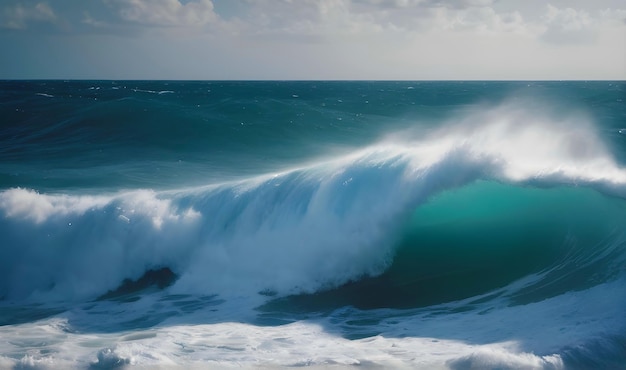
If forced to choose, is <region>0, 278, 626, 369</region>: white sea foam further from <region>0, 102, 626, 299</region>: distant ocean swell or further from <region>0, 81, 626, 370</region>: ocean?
<region>0, 102, 626, 299</region>: distant ocean swell

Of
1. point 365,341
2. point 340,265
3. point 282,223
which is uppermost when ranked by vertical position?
point 282,223

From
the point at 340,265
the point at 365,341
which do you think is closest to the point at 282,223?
the point at 340,265

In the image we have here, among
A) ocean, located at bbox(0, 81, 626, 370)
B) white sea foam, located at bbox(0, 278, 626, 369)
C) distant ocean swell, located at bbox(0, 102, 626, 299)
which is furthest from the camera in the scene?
distant ocean swell, located at bbox(0, 102, 626, 299)

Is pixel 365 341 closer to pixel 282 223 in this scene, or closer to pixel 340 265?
pixel 340 265

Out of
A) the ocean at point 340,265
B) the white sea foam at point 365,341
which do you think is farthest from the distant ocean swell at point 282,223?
the white sea foam at point 365,341

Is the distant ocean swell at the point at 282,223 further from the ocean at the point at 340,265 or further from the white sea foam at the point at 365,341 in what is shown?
the white sea foam at the point at 365,341

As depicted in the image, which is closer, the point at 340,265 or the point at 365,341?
the point at 365,341

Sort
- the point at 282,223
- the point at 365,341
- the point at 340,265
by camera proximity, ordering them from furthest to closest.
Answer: the point at 282,223
the point at 340,265
the point at 365,341

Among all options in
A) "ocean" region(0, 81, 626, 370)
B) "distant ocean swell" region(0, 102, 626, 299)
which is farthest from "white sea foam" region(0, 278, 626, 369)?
"distant ocean swell" region(0, 102, 626, 299)

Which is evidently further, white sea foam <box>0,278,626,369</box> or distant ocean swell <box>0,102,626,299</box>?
distant ocean swell <box>0,102,626,299</box>

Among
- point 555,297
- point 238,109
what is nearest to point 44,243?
point 555,297
